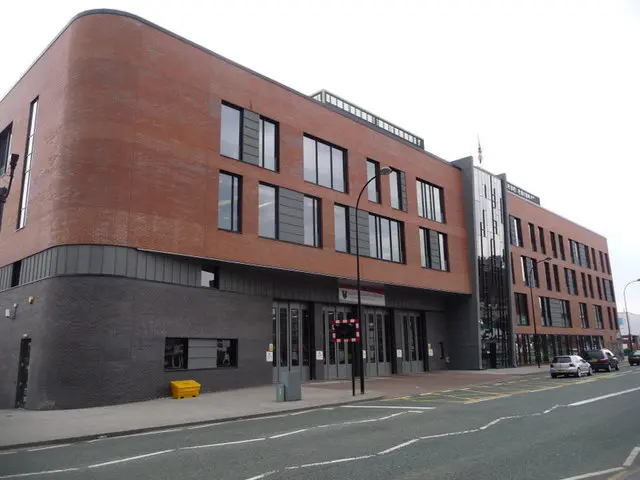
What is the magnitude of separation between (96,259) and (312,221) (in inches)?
477

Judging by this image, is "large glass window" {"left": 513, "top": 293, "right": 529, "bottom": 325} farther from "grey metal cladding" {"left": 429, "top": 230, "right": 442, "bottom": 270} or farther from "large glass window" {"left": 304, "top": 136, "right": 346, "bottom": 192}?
"large glass window" {"left": 304, "top": 136, "right": 346, "bottom": 192}

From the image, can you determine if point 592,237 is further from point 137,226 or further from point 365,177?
point 137,226

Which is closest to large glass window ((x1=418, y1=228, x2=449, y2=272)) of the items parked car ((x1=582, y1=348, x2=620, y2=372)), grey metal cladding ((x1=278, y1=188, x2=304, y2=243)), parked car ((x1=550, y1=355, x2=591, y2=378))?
parked car ((x1=550, y1=355, x2=591, y2=378))

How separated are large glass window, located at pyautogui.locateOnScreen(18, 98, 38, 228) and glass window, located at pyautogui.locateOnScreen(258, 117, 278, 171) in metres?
10.9

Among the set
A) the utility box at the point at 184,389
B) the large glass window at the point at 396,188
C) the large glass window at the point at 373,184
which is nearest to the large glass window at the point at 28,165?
the utility box at the point at 184,389

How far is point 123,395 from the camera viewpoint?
63.3ft

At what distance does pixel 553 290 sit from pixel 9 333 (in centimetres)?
4892

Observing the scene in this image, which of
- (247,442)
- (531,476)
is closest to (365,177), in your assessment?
(247,442)

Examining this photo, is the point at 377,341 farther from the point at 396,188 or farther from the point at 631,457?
the point at 631,457

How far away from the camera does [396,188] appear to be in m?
34.6

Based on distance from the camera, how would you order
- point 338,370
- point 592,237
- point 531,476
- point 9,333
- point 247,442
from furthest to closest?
point 592,237
point 338,370
point 9,333
point 247,442
point 531,476

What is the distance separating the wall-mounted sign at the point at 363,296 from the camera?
102 feet

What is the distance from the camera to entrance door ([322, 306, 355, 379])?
29870mm

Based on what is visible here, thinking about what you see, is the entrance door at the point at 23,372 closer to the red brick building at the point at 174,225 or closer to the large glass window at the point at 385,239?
the red brick building at the point at 174,225
